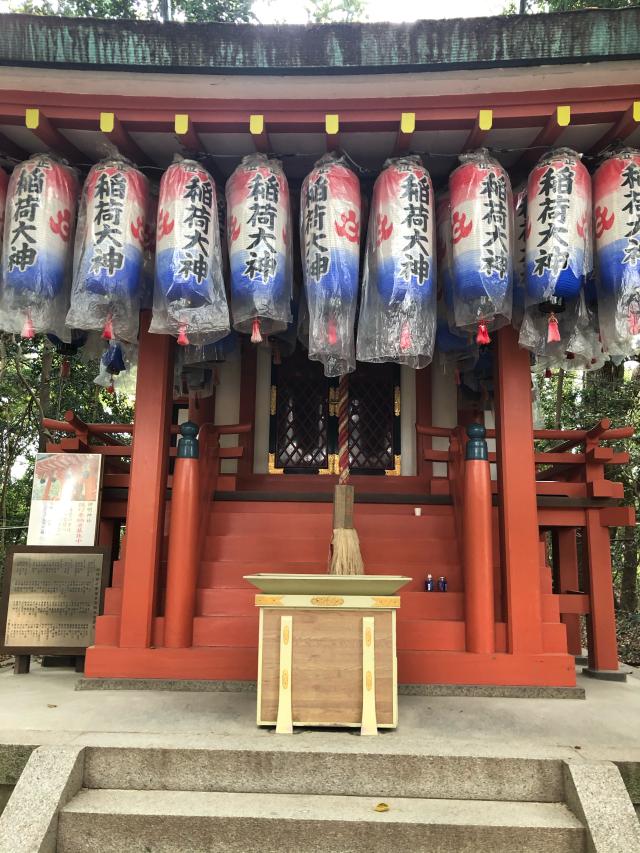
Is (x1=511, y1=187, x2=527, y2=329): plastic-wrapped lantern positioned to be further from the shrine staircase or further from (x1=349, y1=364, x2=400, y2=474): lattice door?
(x1=349, y1=364, x2=400, y2=474): lattice door

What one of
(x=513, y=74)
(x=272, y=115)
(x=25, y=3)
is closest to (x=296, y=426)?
(x=272, y=115)

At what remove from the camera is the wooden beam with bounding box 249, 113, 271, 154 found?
4.36 m

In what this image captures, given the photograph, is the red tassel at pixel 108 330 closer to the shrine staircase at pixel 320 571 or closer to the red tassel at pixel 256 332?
the red tassel at pixel 256 332

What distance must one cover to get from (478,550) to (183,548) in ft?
7.77

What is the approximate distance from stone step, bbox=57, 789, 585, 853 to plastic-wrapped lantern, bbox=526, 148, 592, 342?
9.56 ft

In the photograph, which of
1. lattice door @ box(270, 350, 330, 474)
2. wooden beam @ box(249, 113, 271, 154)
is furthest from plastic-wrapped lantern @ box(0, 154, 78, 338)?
lattice door @ box(270, 350, 330, 474)

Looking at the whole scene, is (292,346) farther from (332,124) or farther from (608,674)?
(608,674)

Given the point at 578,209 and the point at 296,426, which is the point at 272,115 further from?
the point at 296,426

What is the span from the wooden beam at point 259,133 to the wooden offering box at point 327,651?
3.07m

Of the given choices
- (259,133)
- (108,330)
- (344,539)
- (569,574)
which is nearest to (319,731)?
(344,539)

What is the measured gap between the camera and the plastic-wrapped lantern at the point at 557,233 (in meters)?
4.19

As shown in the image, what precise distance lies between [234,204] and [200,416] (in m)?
3.32

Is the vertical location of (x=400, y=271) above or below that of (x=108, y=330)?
above

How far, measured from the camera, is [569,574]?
746 cm
